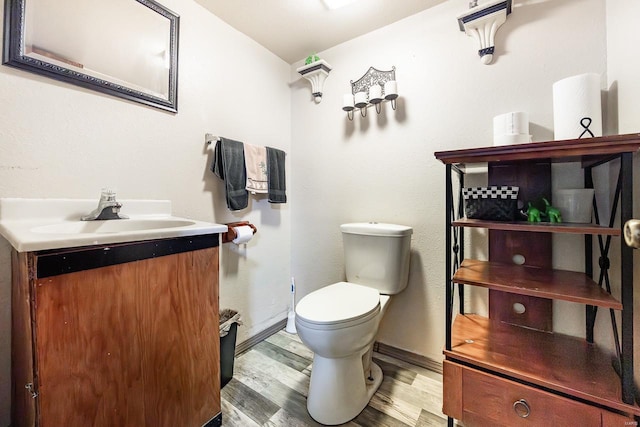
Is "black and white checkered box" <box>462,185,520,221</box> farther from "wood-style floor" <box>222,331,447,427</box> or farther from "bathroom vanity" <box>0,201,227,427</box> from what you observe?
"bathroom vanity" <box>0,201,227,427</box>

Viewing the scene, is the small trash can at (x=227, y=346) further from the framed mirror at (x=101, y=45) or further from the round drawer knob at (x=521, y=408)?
the round drawer knob at (x=521, y=408)

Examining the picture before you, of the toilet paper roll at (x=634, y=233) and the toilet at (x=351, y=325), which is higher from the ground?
the toilet paper roll at (x=634, y=233)

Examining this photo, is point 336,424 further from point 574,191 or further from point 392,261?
Result: point 574,191

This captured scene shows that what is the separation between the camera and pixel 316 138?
197cm

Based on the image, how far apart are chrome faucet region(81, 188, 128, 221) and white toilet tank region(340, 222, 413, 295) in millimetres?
1140

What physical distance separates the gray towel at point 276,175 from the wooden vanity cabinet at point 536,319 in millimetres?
1117

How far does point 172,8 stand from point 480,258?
83.2 inches

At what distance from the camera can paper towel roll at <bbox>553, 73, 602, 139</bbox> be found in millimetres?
1023

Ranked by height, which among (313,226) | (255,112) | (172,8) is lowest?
(313,226)

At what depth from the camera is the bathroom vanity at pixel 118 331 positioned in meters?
0.66

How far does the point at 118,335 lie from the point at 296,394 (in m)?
0.91

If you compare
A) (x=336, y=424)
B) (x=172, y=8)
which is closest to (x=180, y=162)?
(x=172, y=8)

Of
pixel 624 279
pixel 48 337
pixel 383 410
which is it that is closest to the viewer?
pixel 48 337

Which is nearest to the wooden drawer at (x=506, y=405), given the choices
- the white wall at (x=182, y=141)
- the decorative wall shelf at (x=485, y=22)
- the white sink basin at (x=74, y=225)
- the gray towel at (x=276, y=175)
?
the white sink basin at (x=74, y=225)
